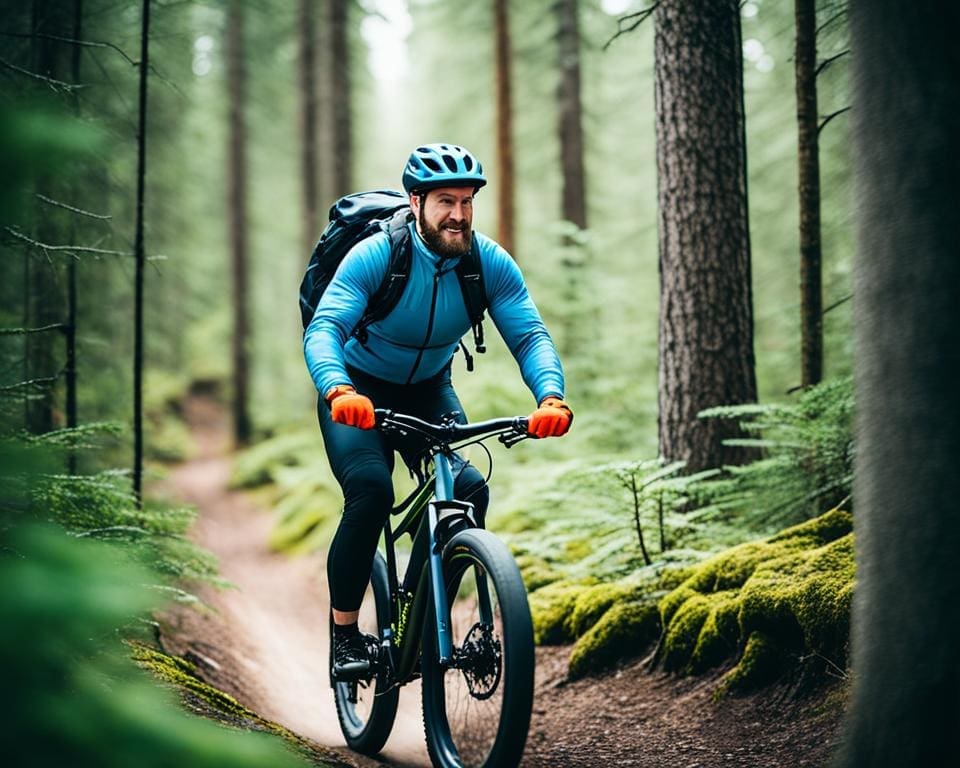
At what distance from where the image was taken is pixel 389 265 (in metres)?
4.06

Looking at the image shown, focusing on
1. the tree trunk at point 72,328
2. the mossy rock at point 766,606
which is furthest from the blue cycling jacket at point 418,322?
the tree trunk at point 72,328

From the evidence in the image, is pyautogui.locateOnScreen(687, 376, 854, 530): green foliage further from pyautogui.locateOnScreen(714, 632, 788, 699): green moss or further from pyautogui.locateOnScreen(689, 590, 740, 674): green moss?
pyautogui.locateOnScreen(714, 632, 788, 699): green moss

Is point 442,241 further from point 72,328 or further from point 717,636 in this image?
point 72,328

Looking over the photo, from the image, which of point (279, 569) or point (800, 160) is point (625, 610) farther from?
point (279, 569)

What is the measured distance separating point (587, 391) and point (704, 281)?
4.43 metres

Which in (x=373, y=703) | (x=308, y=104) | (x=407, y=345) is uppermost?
(x=308, y=104)

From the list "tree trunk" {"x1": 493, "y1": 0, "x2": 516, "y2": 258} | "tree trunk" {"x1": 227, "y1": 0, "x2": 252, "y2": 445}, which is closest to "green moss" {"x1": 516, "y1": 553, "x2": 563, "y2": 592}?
"tree trunk" {"x1": 493, "y1": 0, "x2": 516, "y2": 258}

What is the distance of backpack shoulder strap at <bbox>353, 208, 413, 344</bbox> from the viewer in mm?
4062

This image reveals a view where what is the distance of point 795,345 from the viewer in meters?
11.5

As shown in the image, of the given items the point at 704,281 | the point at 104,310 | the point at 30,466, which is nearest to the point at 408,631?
the point at 30,466

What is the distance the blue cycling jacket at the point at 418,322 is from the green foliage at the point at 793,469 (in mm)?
2271

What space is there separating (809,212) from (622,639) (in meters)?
3.89

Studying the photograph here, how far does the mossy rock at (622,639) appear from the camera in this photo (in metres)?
5.61

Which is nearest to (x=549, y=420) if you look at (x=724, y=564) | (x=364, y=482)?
(x=364, y=482)
